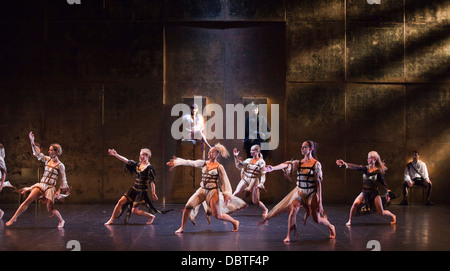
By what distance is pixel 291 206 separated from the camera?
24.3ft

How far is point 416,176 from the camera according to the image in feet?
40.6

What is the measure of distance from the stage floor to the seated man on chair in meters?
1.66

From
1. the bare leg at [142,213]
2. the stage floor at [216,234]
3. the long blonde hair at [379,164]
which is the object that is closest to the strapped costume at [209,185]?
the stage floor at [216,234]

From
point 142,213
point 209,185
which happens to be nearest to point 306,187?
point 209,185

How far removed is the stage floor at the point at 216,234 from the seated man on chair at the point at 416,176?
1661mm

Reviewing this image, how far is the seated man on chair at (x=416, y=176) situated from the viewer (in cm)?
1230

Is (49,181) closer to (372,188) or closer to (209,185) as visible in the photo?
(209,185)

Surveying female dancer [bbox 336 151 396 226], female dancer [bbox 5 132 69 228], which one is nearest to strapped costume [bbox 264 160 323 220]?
A: female dancer [bbox 336 151 396 226]

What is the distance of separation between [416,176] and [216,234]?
723 centimetres

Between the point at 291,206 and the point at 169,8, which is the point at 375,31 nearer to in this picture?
the point at 169,8

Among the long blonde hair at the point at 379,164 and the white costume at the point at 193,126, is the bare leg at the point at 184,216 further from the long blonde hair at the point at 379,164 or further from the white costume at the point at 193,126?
the white costume at the point at 193,126

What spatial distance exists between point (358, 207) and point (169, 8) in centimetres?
775
